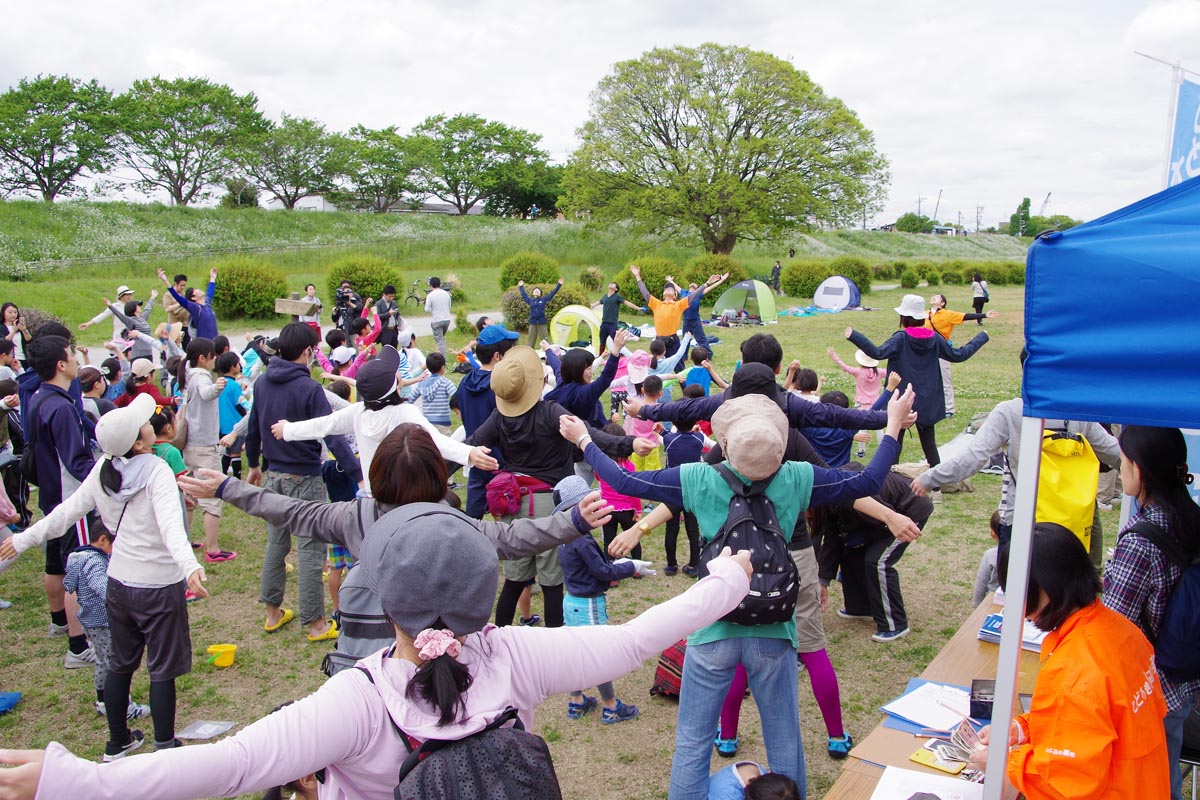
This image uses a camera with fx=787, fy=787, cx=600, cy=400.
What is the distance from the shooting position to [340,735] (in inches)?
63.8

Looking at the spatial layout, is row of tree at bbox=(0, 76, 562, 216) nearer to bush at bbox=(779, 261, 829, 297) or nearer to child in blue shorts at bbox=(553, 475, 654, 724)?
bush at bbox=(779, 261, 829, 297)

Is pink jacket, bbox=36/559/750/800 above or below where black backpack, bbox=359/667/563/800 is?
above

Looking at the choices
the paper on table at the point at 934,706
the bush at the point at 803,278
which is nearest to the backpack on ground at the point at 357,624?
the paper on table at the point at 934,706

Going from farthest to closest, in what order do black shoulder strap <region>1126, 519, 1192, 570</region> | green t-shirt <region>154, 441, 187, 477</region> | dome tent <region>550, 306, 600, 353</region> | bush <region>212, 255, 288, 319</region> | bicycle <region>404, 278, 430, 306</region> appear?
bicycle <region>404, 278, 430, 306</region> → bush <region>212, 255, 288, 319</region> → dome tent <region>550, 306, 600, 353</region> → green t-shirt <region>154, 441, 187, 477</region> → black shoulder strap <region>1126, 519, 1192, 570</region>

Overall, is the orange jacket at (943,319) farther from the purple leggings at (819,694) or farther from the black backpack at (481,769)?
the black backpack at (481,769)

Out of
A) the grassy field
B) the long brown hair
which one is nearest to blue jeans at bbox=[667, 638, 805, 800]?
the grassy field

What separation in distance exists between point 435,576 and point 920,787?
2084 millimetres

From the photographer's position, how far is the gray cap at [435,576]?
65.9 inches

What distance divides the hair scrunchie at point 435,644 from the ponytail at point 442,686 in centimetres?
1

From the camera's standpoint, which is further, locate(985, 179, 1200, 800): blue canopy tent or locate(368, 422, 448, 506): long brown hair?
locate(368, 422, 448, 506): long brown hair

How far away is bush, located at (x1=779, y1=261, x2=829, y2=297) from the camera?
105 feet

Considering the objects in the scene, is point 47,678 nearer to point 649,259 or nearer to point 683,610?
point 683,610

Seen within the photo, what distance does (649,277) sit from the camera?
27250 millimetres

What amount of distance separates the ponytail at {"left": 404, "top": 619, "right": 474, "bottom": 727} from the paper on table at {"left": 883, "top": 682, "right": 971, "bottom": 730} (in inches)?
89.2
